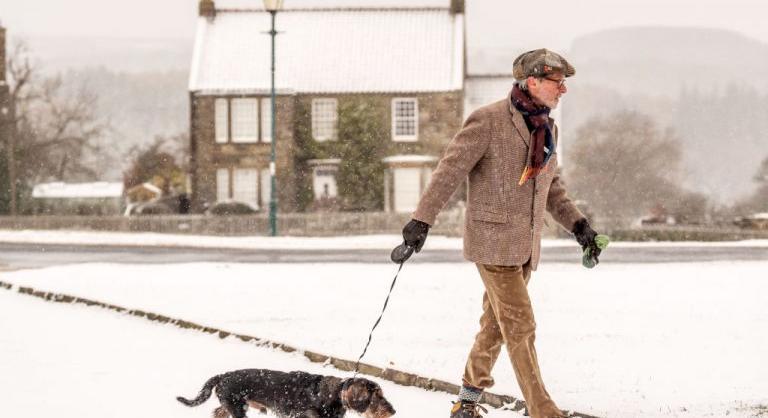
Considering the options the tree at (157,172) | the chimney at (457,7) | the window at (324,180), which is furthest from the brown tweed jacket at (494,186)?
the tree at (157,172)

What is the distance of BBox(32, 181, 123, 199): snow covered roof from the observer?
45.9 m

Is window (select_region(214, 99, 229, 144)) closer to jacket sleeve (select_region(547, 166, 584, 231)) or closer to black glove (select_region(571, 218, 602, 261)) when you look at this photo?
jacket sleeve (select_region(547, 166, 584, 231))

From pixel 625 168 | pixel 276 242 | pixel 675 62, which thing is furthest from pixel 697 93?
pixel 276 242

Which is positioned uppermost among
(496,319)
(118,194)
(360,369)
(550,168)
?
(550,168)

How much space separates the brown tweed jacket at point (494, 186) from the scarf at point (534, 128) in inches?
1.8

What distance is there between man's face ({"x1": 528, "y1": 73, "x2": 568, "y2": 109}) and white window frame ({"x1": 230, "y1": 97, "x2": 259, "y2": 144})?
36.3m

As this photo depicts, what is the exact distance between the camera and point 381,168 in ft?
134

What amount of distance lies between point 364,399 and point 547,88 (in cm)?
188

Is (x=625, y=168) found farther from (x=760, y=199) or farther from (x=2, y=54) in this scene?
(x=2, y=54)

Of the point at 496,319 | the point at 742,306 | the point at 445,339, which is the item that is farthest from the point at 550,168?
the point at 742,306

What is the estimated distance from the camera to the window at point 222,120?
41.3 meters

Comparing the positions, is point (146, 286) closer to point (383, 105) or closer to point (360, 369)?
point (360, 369)

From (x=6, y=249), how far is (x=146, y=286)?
12.0m

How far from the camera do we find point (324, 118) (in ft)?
137
